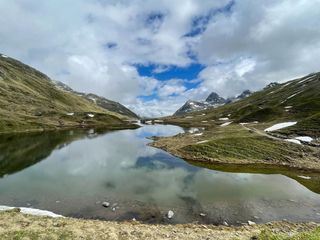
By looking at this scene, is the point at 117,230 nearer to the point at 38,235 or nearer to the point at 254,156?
the point at 38,235

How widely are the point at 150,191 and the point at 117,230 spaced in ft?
62.4

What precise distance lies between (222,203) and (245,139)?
4233cm

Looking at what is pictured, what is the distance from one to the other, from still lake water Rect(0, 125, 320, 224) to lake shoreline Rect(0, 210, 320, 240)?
3865mm

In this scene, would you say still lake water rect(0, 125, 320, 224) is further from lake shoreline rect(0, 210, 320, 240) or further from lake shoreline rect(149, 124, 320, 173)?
lake shoreline rect(149, 124, 320, 173)

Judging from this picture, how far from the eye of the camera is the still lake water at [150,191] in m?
→ 37.6

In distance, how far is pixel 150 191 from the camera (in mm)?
47094

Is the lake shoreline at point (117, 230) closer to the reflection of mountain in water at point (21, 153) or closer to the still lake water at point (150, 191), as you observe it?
the still lake water at point (150, 191)

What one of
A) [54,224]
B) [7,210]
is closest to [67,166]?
[7,210]

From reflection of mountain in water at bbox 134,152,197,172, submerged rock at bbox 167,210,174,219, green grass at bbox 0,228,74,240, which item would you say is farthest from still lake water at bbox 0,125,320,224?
green grass at bbox 0,228,74,240

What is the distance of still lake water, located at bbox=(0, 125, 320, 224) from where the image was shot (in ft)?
123

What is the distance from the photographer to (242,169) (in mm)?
63438

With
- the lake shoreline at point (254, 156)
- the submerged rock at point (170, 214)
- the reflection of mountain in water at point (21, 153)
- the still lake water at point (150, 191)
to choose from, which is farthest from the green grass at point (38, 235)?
the lake shoreline at point (254, 156)

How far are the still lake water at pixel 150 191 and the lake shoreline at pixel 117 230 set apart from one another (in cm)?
387

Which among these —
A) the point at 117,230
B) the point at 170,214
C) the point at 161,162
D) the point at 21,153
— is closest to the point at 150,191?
the point at 170,214
